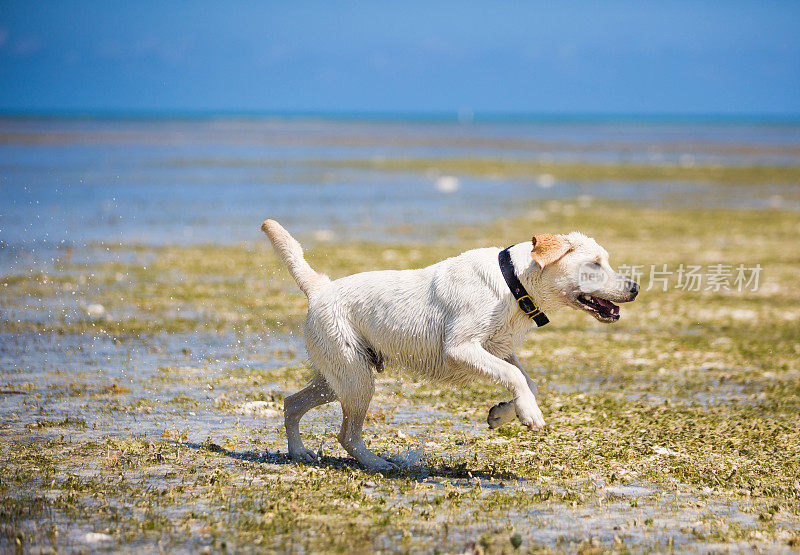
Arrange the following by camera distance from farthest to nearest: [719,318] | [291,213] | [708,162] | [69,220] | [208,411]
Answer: [708,162]
[291,213]
[69,220]
[719,318]
[208,411]

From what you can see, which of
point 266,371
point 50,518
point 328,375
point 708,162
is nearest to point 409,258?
point 266,371

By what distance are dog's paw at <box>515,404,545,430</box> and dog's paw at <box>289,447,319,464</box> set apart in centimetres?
209

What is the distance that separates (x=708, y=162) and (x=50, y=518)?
6573cm

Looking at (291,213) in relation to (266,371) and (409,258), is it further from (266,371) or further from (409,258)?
(266,371)

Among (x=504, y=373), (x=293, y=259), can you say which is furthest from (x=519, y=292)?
(x=293, y=259)

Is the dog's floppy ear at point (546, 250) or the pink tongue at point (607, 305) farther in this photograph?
the pink tongue at point (607, 305)

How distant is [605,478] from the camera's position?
328 inches

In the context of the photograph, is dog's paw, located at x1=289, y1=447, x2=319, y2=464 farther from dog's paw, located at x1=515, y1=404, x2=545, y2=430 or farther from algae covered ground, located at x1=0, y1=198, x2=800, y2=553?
dog's paw, located at x1=515, y1=404, x2=545, y2=430

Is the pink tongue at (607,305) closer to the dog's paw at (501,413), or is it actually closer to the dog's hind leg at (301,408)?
the dog's paw at (501,413)

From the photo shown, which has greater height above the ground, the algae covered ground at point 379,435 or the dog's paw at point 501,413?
the dog's paw at point 501,413

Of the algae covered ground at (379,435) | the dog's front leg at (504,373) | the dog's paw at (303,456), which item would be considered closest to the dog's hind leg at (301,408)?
the dog's paw at (303,456)

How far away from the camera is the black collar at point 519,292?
822cm

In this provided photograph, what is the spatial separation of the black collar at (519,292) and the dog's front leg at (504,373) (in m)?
0.48

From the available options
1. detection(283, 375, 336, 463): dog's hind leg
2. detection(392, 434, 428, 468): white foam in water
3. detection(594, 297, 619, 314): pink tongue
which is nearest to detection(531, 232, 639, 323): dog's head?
detection(594, 297, 619, 314): pink tongue
